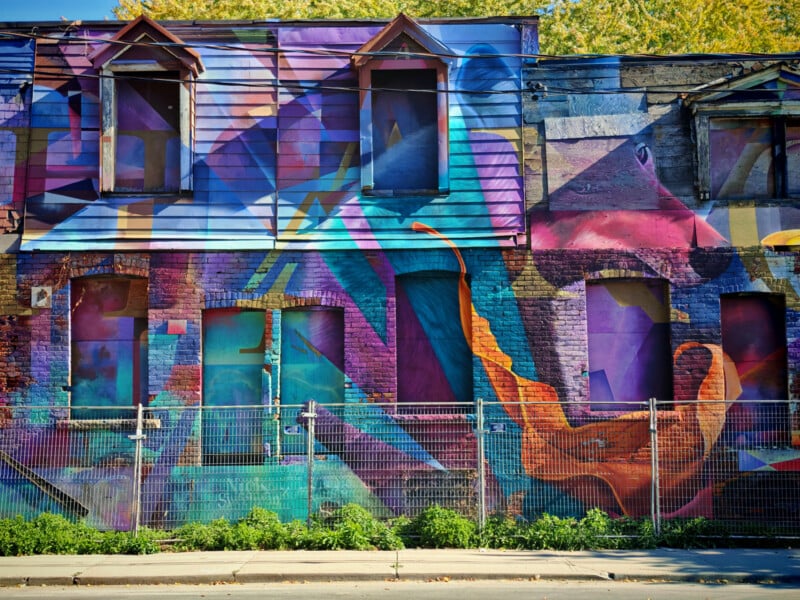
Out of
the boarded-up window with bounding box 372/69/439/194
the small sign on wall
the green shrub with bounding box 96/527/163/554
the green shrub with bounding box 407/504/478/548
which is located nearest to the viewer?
the green shrub with bounding box 96/527/163/554

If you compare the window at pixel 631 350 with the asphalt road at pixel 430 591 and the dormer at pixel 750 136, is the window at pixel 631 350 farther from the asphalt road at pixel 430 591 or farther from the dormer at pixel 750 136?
the asphalt road at pixel 430 591

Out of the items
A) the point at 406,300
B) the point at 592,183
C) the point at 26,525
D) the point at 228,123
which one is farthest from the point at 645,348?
the point at 26,525

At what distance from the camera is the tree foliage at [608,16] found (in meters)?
25.8

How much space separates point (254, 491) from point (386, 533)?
2.03 meters

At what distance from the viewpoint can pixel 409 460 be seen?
12.9 metres

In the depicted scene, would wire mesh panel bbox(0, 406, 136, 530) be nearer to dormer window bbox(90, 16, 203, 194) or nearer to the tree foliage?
dormer window bbox(90, 16, 203, 194)

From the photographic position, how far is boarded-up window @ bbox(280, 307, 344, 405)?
1347 centimetres

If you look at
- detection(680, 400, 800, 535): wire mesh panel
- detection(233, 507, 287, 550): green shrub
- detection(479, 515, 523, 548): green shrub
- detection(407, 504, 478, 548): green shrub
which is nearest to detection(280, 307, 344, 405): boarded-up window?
detection(233, 507, 287, 550): green shrub

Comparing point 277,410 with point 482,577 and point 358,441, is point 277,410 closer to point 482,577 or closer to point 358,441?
point 358,441

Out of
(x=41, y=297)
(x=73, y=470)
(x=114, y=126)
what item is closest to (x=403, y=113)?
(x=114, y=126)

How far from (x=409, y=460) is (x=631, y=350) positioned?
380cm

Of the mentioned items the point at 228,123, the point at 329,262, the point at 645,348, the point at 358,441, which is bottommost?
the point at 358,441

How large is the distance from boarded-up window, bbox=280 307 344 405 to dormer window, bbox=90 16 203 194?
2675 mm

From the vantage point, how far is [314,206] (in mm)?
13562
